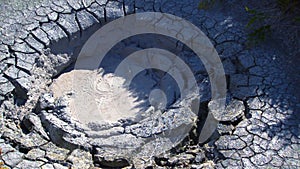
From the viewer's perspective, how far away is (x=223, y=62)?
4.48m

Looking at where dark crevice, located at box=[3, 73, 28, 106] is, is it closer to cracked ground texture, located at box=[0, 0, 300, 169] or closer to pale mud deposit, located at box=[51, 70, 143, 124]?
cracked ground texture, located at box=[0, 0, 300, 169]

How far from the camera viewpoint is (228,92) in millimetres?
4277

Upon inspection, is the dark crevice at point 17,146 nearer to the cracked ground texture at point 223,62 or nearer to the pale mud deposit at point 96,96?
the cracked ground texture at point 223,62

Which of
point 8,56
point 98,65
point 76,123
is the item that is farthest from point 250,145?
point 8,56

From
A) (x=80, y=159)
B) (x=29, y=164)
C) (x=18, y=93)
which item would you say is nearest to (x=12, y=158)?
(x=29, y=164)

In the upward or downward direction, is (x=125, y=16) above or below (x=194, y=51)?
above

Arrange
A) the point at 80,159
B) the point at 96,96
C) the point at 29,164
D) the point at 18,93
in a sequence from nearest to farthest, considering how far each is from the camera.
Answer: the point at 29,164 → the point at 80,159 → the point at 18,93 → the point at 96,96

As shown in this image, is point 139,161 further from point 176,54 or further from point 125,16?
point 125,16

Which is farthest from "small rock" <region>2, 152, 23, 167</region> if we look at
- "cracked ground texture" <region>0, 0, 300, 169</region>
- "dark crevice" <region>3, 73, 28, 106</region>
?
"dark crevice" <region>3, 73, 28, 106</region>

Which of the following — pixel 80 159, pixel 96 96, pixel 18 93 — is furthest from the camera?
pixel 96 96

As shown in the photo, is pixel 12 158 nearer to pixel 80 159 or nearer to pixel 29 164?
pixel 29 164

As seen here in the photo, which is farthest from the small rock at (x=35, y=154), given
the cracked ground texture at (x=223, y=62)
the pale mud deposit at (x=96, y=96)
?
the pale mud deposit at (x=96, y=96)

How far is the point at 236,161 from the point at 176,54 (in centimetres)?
127

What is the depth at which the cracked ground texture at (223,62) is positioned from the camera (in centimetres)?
388
